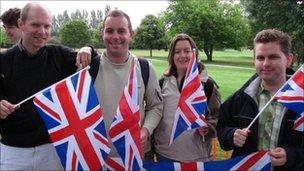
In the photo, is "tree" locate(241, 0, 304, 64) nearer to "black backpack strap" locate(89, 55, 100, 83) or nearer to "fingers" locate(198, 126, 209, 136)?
"fingers" locate(198, 126, 209, 136)

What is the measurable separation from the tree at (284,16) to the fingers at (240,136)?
108ft

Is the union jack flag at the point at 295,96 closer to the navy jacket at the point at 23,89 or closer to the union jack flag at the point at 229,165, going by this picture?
the union jack flag at the point at 229,165

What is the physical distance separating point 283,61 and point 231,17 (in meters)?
66.4

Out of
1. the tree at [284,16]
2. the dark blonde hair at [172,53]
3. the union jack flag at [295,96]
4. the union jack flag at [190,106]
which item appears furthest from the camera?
the tree at [284,16]

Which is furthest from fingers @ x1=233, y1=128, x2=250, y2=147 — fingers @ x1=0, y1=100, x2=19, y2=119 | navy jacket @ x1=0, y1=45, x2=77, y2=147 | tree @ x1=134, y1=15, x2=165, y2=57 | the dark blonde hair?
tree @ x1=134, y1=15, x2=165, y2=57

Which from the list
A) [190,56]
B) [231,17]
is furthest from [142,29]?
[190,56]

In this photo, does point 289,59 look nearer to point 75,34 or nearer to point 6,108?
point 6,108

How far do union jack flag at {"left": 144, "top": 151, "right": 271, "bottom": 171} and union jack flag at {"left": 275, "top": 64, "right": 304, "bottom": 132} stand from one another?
0.45 m

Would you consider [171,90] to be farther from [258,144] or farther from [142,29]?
[142,29]

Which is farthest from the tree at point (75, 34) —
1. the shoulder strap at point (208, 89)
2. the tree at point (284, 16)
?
the shoulder strap at point (208, 89)

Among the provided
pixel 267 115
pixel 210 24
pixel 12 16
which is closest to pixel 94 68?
pixel 267 115

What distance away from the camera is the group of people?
13.4 ft

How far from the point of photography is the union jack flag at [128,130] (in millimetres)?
4238

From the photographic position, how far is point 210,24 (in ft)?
222
